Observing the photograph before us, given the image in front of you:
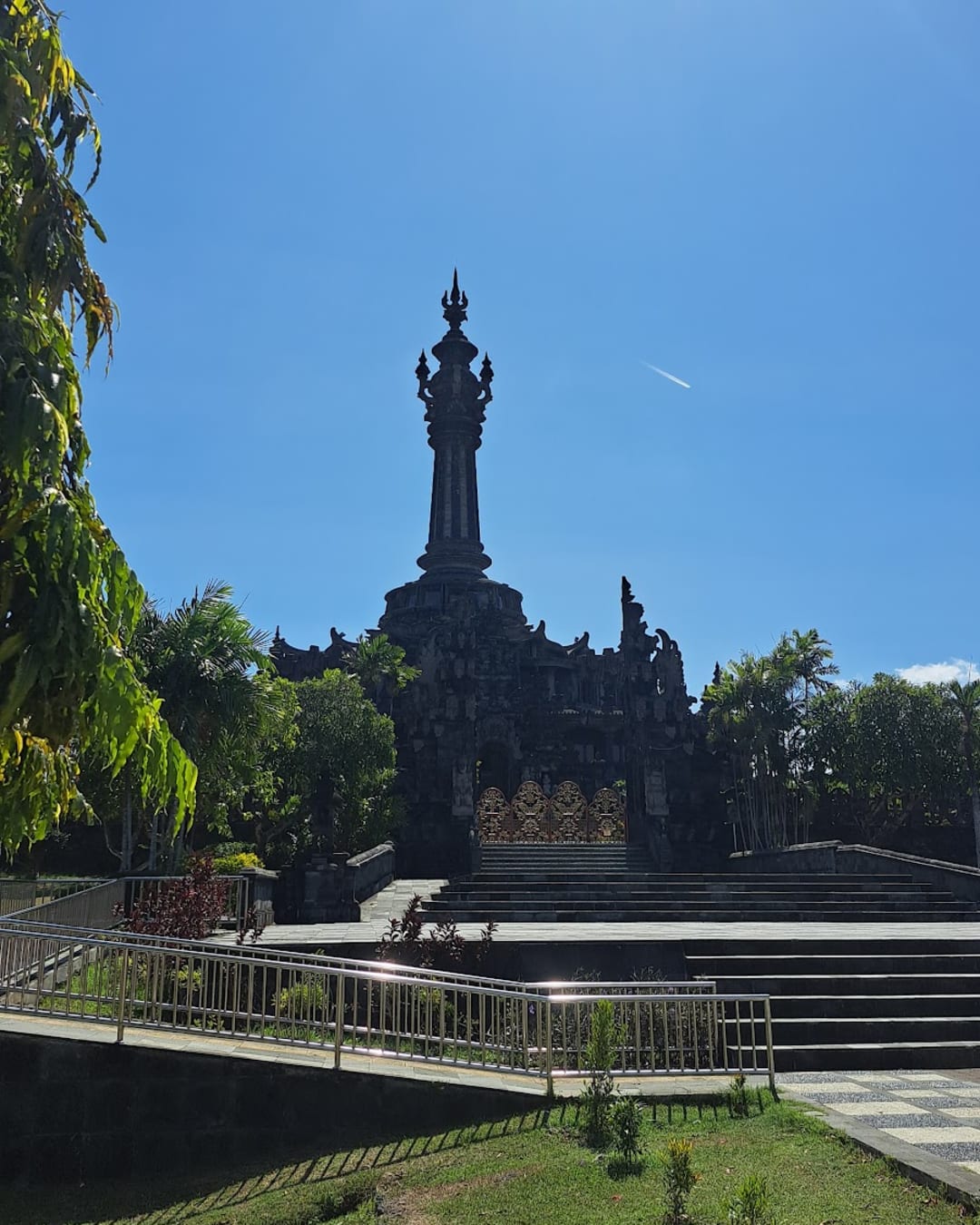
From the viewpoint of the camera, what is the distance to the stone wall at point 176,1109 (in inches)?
372

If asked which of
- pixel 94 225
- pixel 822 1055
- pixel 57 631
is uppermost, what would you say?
pixel 94 225

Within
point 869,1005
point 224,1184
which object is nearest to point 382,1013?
point 224,1184

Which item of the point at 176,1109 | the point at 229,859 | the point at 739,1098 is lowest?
the point at 176,1109

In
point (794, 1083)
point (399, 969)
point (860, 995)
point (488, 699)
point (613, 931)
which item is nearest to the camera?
point (794, 1083)

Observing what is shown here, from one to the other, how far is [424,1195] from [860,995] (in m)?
7.96

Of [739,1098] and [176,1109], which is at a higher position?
[739,1098]

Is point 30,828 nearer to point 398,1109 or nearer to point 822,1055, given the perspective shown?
point 398,1109

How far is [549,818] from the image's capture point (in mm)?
31047

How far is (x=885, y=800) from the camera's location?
40.0 metres

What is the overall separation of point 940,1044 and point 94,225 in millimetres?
12139

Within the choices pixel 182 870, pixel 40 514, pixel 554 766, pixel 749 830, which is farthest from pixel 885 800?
pixel 40 514

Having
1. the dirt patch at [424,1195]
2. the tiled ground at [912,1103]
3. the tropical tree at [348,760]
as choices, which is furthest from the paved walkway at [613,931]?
the tropical tree at [348,760]

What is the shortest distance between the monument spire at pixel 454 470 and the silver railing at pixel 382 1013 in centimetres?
5083

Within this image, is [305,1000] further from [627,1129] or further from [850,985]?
[850,985]
